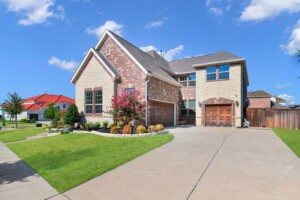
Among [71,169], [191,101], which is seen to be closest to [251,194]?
[71,169]

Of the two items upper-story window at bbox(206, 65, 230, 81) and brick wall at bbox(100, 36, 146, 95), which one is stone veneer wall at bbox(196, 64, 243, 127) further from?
brick wall at bbox(100, 36, 146, 95)

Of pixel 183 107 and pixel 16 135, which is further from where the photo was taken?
pixel 183 107

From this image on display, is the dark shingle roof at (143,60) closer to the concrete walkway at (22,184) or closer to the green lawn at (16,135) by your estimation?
the green lawn at (16,135)

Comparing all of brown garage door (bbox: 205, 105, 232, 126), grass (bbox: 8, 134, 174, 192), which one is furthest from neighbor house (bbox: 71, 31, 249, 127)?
grass (bbox: 8, 134, 174, 192)

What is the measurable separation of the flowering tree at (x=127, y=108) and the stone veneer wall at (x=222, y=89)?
8.14 metres

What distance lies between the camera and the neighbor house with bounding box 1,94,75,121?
4722 centimetres

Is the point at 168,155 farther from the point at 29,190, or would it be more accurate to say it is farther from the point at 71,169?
the point at 29,190

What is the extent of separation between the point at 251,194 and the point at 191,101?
19.3 m

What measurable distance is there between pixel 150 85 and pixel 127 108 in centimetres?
321

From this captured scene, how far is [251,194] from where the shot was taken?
13.7ft

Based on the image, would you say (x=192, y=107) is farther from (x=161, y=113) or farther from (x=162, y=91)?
(x=162, y=91)

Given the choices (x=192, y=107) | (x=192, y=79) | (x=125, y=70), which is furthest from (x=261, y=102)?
(x=125, y=70)

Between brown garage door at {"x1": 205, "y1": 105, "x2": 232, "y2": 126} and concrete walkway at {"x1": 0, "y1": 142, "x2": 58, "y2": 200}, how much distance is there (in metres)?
16.7

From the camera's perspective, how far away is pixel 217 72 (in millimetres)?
19703
